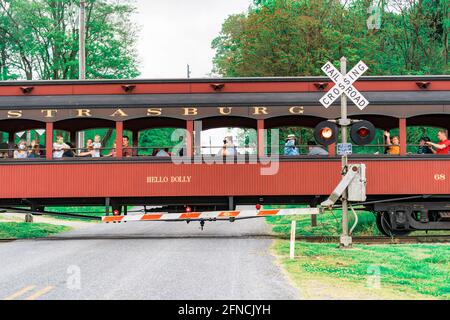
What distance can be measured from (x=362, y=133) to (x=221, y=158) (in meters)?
3.83

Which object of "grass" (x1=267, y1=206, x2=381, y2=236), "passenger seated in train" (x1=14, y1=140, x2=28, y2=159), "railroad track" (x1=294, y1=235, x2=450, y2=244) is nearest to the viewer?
"railroad track" (x1=294, y1=235, x2=450, y2=244)

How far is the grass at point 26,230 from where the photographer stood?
18000 millimetres

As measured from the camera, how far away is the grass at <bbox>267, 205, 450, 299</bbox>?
8.05m

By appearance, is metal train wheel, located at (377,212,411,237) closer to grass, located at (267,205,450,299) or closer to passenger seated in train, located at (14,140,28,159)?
grass, located at (267,205,450,299)

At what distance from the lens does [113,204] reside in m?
15.3

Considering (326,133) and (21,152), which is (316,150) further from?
(21,152)

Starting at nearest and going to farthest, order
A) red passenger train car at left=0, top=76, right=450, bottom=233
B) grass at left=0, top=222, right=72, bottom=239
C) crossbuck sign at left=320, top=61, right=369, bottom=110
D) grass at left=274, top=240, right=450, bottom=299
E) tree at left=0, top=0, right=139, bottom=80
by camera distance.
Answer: grass at left=274, top=240, right=450, bottom=299, crossbuck sign at left=320, top=61, right=369, bottom=110, red passenger train car at left=0, top=76, right=450, bottom=233, grass at left=0, top=222, right=72, bottom=239, tree at left=0, top=0, right=139, bottom=80

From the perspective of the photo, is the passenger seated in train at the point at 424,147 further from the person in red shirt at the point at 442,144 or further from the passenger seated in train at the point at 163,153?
the passenger seated in train at the point at 163,153

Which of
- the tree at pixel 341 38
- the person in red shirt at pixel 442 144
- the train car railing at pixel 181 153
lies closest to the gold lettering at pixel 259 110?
the train car railing at pixel 181 153

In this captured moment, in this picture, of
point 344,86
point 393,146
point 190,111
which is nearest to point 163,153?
point 190,111

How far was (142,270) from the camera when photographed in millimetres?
10078

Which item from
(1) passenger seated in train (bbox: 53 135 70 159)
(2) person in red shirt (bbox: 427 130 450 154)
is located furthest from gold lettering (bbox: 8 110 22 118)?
(2) person in red shirt (bbox: 427 130 450 154)

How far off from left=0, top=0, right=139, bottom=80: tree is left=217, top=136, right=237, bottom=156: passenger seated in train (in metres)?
26.9

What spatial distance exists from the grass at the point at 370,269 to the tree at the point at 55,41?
1169 inches
